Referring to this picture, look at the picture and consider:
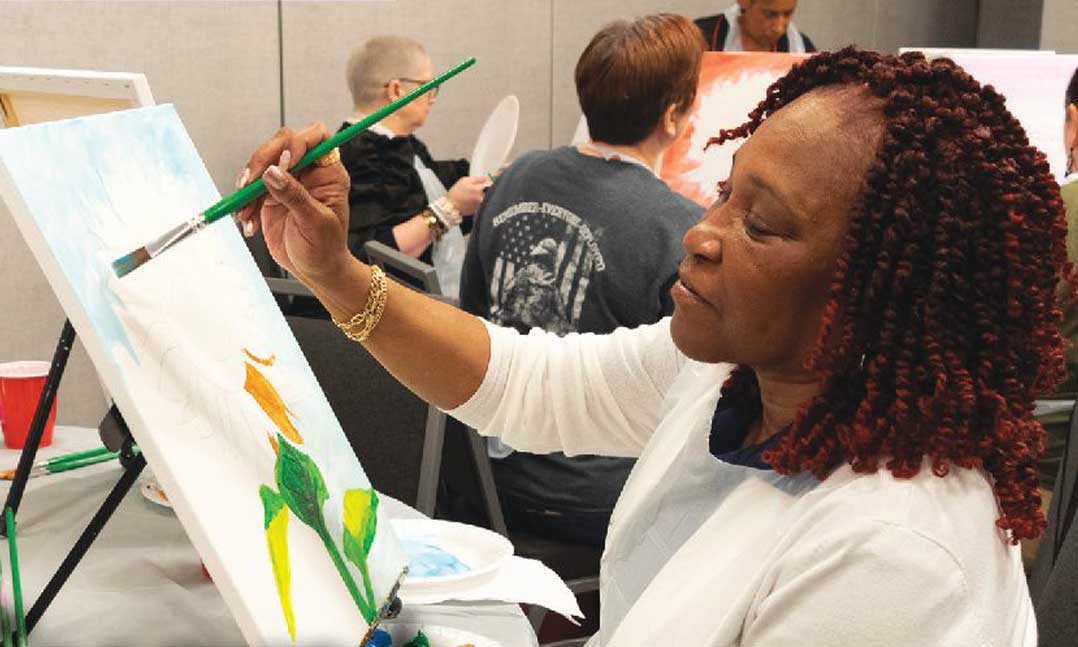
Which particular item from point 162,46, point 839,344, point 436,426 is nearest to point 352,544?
point 839,344

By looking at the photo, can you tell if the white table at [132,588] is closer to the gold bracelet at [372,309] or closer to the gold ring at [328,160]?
the gold bracelet at [372,309]

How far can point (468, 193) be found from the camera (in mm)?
3211

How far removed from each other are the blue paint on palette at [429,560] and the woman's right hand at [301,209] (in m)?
0.32

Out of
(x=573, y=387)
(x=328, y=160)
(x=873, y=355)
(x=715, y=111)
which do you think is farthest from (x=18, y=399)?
(x=715, y=111)

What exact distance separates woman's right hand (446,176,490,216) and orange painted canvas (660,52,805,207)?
492 mm

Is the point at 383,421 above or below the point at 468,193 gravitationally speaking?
below

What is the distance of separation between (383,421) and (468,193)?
4.32 feet

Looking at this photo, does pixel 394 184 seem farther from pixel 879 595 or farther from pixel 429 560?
pixel 879 595

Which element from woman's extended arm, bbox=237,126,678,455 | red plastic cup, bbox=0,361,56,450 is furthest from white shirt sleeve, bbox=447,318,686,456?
red plastic cup, bbox=0,361,56,450

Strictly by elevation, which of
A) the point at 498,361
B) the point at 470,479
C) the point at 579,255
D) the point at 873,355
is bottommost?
the point at 470,479

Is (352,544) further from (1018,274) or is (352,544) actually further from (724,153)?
(724,153)

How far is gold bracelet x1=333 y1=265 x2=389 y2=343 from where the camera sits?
1307mm

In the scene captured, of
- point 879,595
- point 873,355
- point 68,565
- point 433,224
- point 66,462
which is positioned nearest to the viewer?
point 879,595

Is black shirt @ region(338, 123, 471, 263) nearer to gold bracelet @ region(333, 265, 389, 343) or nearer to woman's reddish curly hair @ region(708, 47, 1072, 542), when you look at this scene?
gold bracelet @ region(333, 265, 389, 343)
